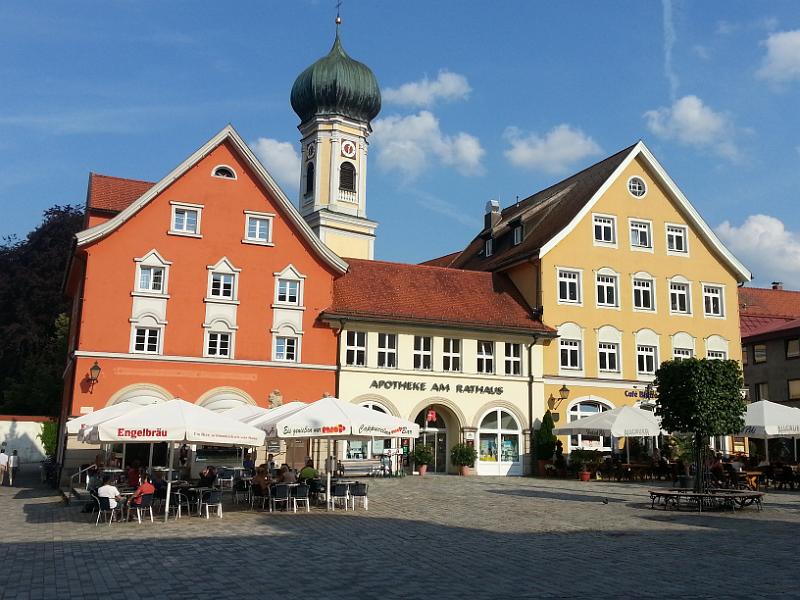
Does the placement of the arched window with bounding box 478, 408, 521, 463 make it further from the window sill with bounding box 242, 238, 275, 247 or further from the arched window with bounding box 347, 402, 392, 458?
the window sill with bounding box 242, 238, 275, 247

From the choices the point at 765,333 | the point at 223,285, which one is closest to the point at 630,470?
the point at 223,285

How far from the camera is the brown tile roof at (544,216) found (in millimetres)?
39250

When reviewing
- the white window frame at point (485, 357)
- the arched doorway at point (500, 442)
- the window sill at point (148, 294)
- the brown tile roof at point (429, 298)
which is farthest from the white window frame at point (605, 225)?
the window sill at point (148, 294)

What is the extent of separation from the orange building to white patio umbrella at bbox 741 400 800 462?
1568 cm

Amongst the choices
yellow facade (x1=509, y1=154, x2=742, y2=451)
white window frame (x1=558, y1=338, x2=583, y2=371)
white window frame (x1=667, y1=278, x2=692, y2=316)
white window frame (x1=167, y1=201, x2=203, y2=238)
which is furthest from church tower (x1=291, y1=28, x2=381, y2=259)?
white window frame (x1=167, y1=201, x2=203, y2=238)

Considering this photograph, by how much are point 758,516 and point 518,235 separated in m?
24.0

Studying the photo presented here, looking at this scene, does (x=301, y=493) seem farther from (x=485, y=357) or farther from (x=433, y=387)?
(x=485, y=357)

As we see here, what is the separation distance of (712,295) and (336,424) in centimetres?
2767

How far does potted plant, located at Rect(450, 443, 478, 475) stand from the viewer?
111 feet

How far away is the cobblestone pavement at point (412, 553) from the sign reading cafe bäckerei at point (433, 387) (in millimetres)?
11957

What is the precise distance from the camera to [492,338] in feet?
118

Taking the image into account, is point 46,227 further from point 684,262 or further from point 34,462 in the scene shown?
point 684,262

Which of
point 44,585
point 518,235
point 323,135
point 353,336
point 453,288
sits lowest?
point 44,585

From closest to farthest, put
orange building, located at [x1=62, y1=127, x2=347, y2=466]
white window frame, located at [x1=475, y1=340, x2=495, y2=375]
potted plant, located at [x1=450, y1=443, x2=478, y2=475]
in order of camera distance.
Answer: orange building, located at [x1=62, y1=127, x2=347, y2=466]
potted plant, located at [x1=450, y1=443, x2=478, y2=475]
white window frame, located at [x1=475, y1=340, x2=495, y2=375]
